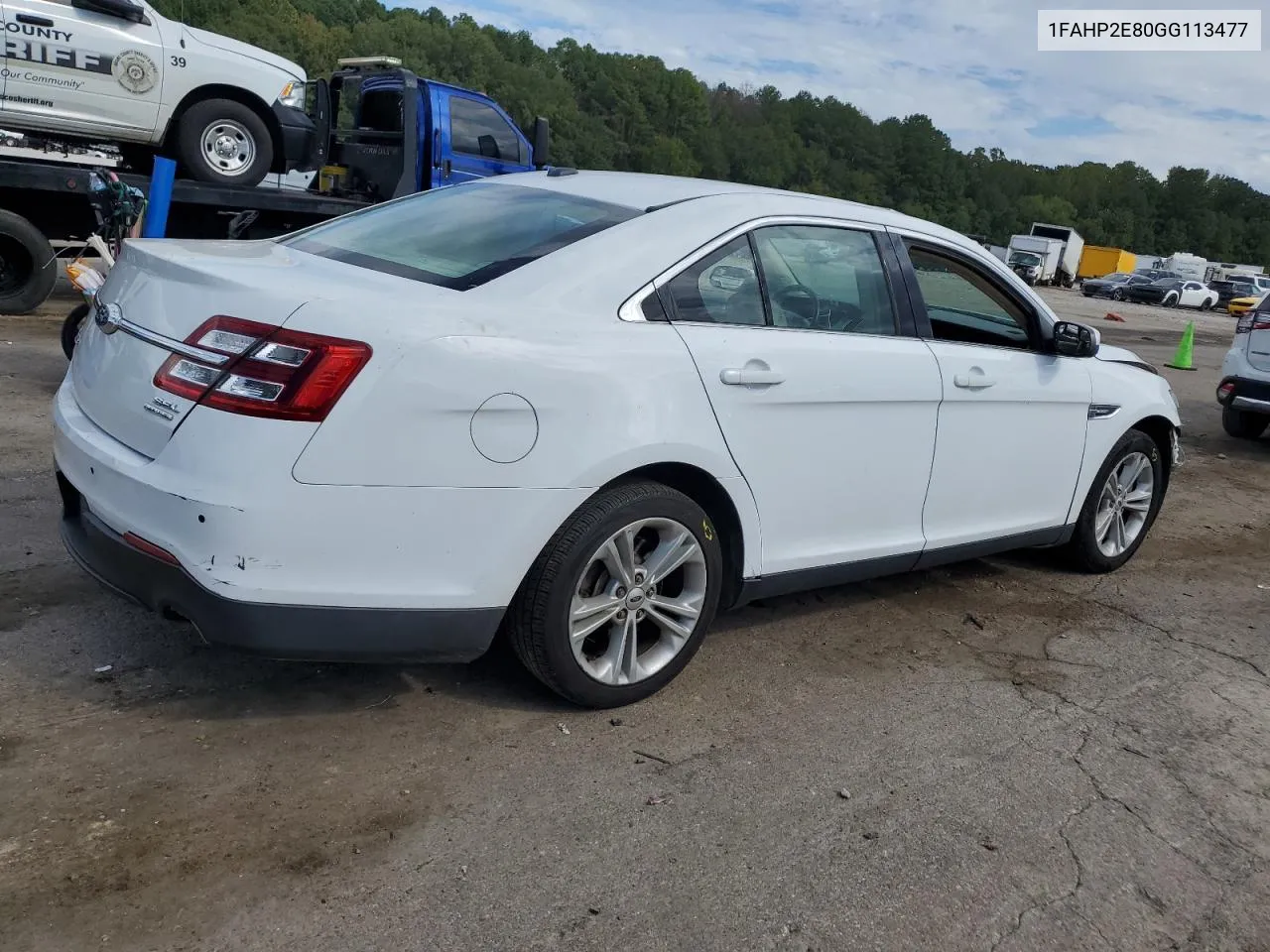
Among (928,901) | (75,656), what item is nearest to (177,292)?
(75,656)

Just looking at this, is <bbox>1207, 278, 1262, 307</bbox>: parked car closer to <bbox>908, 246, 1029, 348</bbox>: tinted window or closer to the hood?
the hood

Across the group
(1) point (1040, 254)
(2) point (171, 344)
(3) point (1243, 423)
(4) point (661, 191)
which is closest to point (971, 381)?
(4) point (661, 191)

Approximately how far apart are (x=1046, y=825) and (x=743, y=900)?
3.28 ft

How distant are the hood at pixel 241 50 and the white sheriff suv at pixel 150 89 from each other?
0.01 meters

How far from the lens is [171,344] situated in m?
2.94

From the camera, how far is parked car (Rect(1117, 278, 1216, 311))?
46562 mm

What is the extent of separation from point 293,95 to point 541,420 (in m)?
8.98

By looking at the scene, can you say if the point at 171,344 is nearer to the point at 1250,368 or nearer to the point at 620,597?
the point at 620,597

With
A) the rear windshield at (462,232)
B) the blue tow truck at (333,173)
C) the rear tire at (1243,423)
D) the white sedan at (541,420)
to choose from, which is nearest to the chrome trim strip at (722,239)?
the white sedan at (541,420)

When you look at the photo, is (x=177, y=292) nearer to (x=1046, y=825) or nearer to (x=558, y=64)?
(x=1046, y=825)

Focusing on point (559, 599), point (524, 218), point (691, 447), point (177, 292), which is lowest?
point (559, 599)

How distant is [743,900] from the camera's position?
8.60ft

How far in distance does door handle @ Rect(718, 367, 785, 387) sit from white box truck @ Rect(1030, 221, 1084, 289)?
60.8 m

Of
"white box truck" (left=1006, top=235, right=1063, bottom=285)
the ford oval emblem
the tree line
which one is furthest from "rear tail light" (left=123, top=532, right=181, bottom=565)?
the tree line
